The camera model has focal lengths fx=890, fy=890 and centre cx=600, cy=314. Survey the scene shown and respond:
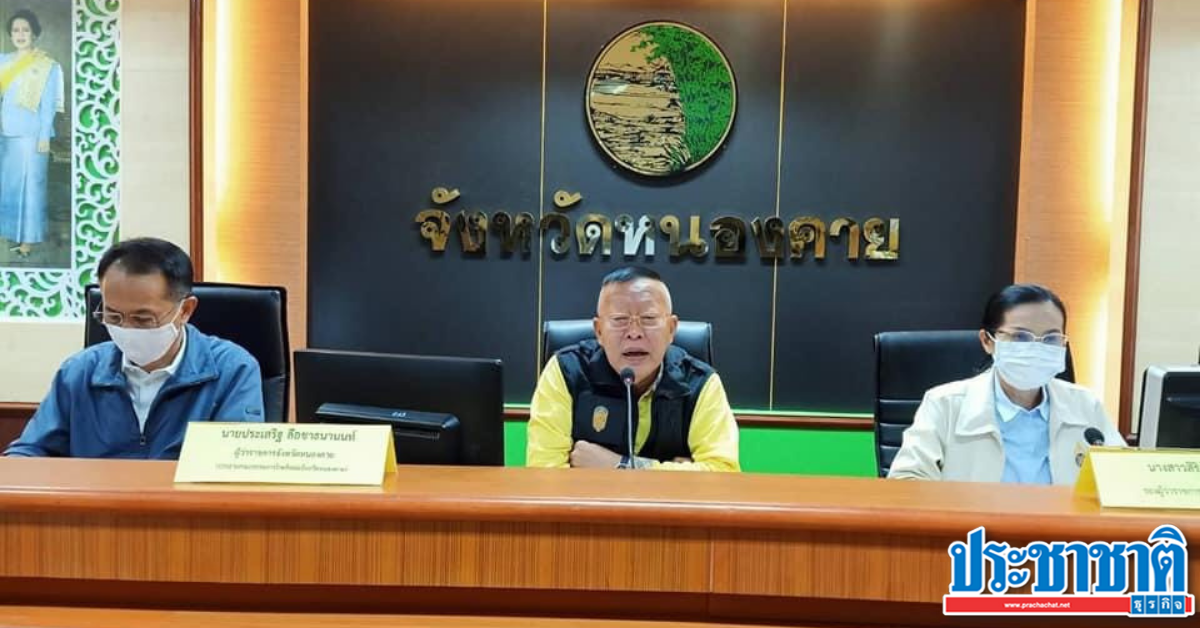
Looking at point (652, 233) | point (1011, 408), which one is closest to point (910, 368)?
point (1011, 408)

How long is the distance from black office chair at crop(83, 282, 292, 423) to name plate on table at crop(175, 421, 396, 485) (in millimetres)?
1070

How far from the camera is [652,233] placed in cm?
361

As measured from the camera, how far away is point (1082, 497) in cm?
103

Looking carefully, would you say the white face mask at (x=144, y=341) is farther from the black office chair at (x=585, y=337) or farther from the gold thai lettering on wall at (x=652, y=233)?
the gold thai lettering on wall at (x=652, y=233)

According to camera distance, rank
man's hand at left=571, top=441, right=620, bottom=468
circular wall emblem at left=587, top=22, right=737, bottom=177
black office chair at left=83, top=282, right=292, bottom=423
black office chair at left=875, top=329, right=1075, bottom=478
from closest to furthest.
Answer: man's hand at left=571, top=441, right=620, bottom=468 < black office chair at left=83, top=282, right=292, bottom=423 < black office chair at left=875, top=329, right=1075, bottom=478 < circular wall emblem at left=587, top=22, right=737, bottom=177

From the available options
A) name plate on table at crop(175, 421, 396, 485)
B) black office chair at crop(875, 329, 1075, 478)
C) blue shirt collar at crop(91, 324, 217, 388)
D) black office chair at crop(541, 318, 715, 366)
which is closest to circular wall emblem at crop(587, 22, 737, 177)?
black office chair at crop(541, 318, 715, 366)

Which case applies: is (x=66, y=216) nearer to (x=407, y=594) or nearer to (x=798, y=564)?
(x=407, y=594)

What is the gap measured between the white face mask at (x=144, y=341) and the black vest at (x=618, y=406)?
811 millimetres

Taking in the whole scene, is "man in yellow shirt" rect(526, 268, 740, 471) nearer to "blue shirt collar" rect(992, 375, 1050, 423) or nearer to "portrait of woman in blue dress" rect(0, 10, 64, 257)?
"blue shirt collar" rect(992, 375, 1050, 423)

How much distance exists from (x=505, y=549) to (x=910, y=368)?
1.61 metres

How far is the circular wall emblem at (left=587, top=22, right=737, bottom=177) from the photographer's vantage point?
3525mm

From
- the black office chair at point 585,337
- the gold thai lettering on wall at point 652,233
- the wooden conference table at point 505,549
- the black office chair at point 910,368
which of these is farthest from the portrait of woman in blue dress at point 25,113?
the black office chair at point 910,368

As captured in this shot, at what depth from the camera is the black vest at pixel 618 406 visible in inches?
77.3

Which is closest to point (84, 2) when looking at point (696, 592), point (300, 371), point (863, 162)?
point (300, 371)
